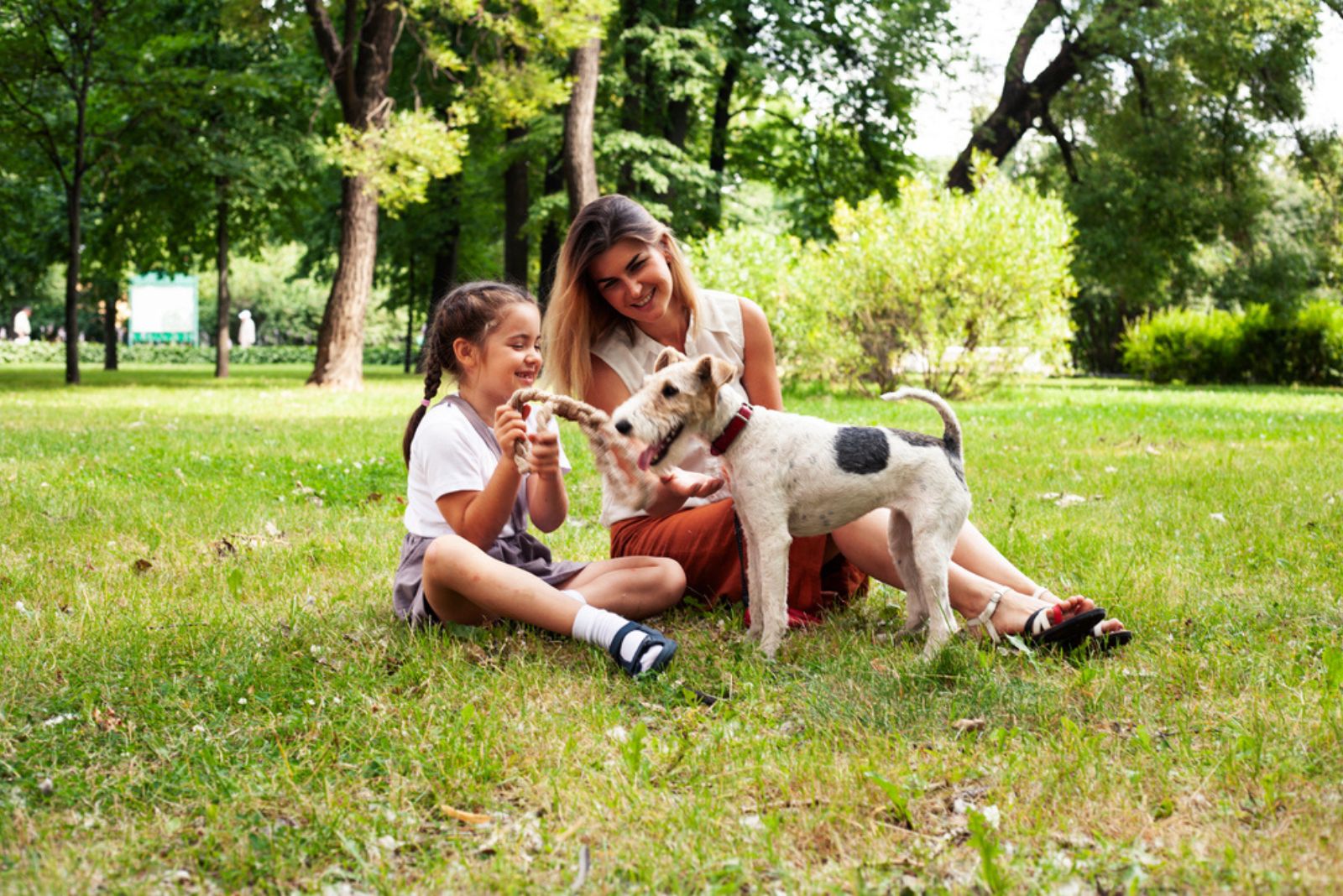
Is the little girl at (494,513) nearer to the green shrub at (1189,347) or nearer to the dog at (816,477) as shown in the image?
the dog at (816,477)

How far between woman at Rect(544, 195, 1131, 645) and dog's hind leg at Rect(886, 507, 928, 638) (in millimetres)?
66

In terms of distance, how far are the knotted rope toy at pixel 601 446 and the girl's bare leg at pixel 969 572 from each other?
0.91m

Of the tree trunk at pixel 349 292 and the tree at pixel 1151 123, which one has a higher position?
the tree at pixel 1151 123

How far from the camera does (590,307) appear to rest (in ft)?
15.5

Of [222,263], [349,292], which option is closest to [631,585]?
[349,292]

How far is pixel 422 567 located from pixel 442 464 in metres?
0.41

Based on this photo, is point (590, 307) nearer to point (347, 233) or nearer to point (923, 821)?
point (923, 821)

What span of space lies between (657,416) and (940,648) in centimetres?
125

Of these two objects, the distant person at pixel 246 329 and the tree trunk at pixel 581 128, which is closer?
the tree trunk at pixel 581 128

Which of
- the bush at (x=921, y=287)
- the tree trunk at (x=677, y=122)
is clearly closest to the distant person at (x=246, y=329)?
the tree trunk at (x=677, y=122)

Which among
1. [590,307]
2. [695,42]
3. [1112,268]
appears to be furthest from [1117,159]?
[590,307]

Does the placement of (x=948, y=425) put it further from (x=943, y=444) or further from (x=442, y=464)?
(x=442, y=464)

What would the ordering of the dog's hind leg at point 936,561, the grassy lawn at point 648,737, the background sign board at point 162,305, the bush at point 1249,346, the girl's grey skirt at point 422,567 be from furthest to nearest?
the background sign board at point 162,305, the bush at point 1249,346, the girl's grey skirt at point 422,567, the dog's hind leg at point 936,561, the grassy lawn at point 648,737

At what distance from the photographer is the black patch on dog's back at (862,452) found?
12.2ft
